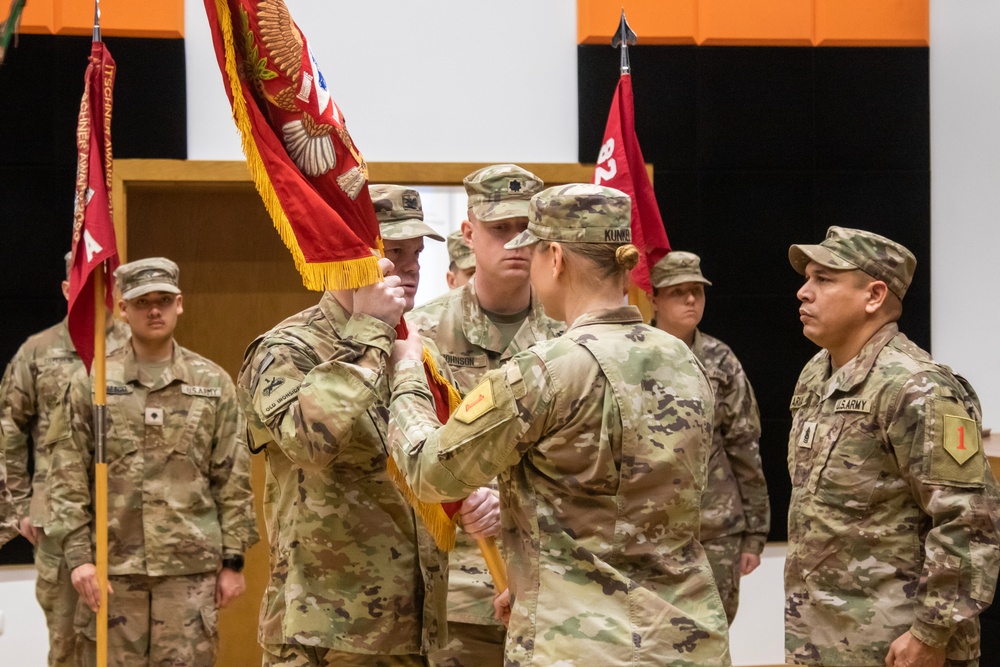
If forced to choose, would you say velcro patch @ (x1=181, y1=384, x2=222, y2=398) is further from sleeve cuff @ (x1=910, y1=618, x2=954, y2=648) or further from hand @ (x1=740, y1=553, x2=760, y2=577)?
sleeve cuff @ (x1=910, y1=618, x2=954, y2=648)

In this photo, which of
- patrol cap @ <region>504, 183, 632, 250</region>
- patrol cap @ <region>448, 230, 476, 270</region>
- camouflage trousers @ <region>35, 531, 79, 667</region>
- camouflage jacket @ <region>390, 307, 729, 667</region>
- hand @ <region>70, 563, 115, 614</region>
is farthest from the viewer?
patrol cap @ <region>448, 230, 476, 270</region>

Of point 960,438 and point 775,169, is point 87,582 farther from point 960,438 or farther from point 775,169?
point 775,169

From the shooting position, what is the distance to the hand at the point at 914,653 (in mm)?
3045

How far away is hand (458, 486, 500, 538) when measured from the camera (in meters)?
2.69

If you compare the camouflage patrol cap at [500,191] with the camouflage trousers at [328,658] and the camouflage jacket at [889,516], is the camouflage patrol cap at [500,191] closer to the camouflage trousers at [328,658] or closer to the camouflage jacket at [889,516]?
the camouflage jacket at [889,516]

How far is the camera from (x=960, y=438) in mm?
3088

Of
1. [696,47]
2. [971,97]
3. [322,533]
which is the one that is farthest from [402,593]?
[971,97]

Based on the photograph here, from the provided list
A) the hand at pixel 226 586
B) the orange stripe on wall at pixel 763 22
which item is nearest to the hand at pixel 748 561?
the hand at pixel 226 586

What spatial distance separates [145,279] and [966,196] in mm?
3979

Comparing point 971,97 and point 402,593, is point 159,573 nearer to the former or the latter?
point 402,593

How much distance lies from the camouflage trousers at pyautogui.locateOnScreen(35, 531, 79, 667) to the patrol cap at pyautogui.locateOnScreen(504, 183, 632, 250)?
325 centimetres

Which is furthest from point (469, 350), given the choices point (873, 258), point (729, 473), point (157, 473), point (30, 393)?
point (30, 393)

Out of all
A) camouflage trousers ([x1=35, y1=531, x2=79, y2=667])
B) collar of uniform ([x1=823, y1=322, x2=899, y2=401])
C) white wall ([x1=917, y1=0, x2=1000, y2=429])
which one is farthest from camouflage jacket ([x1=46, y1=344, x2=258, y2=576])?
white wall ([x1=917, y1=0, x2=1000, y2=429])

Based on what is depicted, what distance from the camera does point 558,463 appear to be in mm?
2283
